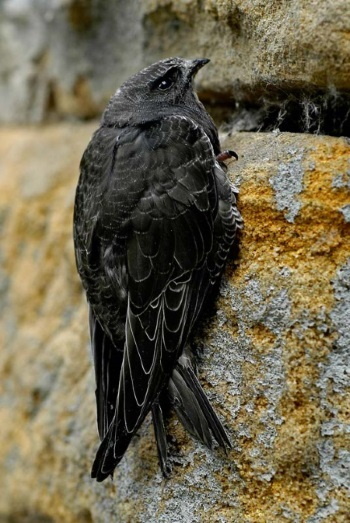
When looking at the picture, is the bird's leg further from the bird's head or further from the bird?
the bird's head

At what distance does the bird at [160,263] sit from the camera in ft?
6.32

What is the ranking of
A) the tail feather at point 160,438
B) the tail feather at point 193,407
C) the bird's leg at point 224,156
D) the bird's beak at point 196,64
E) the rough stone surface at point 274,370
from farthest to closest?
1. the bird's beak at point 196,64
2. the bird's leg at point 224,156
3. the tail feather at point 160,438
4. the tail feather at point 193,407
5. the rough stone surface at point 274,370

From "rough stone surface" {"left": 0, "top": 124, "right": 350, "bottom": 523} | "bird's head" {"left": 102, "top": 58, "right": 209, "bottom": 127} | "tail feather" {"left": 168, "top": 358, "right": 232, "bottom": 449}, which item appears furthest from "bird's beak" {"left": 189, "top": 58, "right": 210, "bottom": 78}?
"tail feather" {"left": 168, "top": 358, "right": 232, "bottom": 449}

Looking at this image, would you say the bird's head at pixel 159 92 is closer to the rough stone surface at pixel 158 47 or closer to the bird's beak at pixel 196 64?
the bird's beak at pixel 196 64

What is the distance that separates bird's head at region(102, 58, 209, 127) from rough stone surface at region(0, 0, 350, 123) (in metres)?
0.12

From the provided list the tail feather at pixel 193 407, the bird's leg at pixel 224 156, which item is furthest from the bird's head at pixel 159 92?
the tail feather at pixel 193 407

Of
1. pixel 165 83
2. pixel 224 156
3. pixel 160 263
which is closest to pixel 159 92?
pixel 165 83

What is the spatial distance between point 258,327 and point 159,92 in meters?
0.88

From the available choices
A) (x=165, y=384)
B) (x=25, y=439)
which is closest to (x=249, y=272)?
(x=165, y=384)

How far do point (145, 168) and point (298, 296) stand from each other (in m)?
0.56

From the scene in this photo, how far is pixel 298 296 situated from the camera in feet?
5.86

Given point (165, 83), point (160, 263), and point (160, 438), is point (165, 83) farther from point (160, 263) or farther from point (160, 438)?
point (160, 438)

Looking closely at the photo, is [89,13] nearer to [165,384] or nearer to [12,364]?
[12,364]

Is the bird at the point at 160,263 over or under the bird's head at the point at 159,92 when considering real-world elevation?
under
